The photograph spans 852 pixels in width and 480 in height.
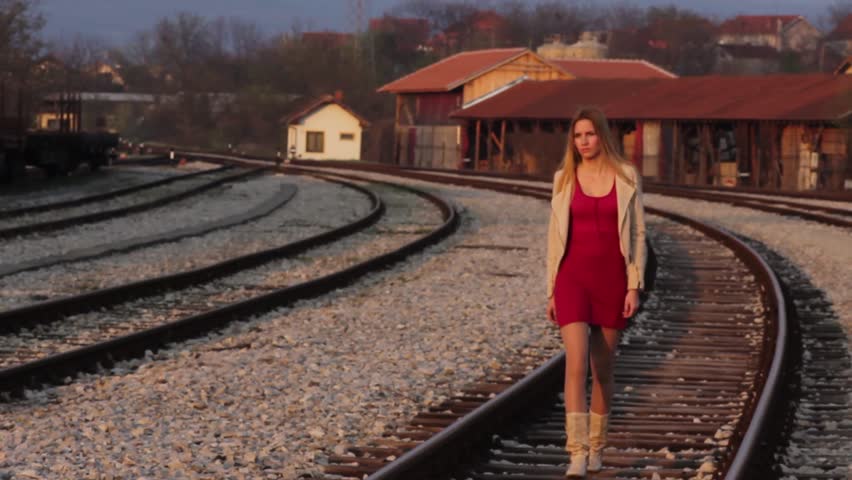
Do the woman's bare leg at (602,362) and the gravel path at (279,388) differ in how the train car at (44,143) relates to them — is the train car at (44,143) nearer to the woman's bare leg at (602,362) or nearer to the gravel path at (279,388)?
the gravel path at (279,388)

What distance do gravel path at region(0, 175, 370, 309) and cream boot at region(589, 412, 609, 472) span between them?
7616mm

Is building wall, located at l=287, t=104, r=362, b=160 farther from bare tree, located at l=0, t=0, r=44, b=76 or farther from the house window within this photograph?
bare tree, located at l=0, t=0, r=44, b=76

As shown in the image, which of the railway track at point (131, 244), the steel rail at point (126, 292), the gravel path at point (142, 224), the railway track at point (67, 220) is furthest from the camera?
the railway track at point (67, 220)

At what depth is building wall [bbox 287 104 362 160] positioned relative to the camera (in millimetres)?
84250

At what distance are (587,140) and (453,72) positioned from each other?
6848 centimetres

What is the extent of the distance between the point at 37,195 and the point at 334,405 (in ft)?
77.4

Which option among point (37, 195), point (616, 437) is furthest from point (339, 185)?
point (616, 437)

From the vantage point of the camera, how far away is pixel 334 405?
835cm

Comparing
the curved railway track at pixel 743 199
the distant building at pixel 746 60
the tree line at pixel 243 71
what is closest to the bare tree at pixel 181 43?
the tree line at pixel 243 71

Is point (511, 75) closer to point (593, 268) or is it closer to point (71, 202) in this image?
point (71, 202)

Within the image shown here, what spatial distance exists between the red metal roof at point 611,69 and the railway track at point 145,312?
2642 inches

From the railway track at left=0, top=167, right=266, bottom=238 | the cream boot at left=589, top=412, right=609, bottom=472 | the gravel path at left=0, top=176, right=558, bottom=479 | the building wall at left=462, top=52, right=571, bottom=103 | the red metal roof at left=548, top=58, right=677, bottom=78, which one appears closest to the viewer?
the cream boot at left=589, top=412, right=609, bottom=472

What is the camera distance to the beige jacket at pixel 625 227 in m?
6.31

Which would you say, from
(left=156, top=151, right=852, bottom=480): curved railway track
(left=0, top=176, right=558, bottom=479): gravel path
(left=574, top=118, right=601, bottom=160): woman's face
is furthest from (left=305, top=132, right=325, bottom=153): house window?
(left=574, top=118, right=601, bottom=160): woman's face
